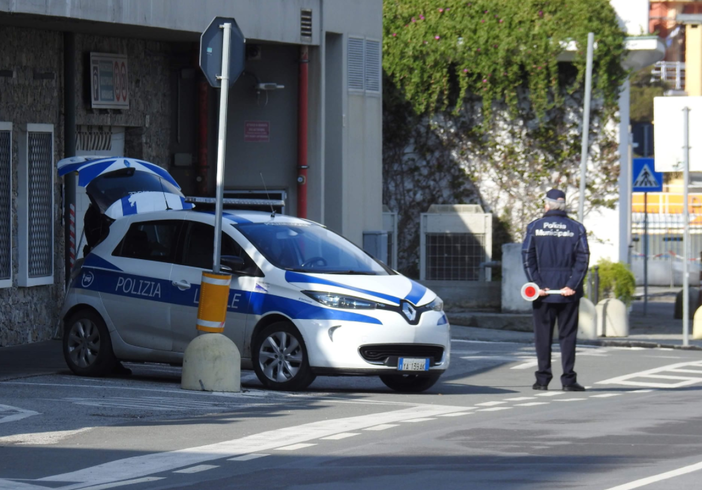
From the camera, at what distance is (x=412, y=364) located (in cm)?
1264

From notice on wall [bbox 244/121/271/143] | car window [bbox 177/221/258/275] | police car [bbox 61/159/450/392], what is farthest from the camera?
notice on wall [bbox 244/121/271/143]

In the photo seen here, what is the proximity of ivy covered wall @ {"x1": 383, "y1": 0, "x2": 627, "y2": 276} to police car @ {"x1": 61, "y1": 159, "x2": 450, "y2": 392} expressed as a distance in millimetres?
13928

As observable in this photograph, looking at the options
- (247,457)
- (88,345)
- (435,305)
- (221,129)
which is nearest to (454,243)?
(88,345)

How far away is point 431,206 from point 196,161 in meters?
6.84

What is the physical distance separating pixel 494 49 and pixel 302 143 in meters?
7.32

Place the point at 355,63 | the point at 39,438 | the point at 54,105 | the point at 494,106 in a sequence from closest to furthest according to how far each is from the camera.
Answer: the point at 39,438 < the point at 54,105 < the point at 355,63 < the point at 494,106

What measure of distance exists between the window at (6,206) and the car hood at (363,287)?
5.57 meters

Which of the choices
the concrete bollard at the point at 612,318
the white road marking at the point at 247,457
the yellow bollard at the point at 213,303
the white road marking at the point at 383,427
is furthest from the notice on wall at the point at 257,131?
the white road marking at the point at 247,457

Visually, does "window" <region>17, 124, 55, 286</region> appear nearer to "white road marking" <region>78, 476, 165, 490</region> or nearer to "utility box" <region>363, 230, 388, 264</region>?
"utility box" <region>363, 230, 388, 264</region>

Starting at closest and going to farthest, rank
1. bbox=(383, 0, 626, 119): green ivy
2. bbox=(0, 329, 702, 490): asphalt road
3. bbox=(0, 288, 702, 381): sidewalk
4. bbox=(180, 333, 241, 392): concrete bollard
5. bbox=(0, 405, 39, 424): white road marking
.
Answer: bbox=(0, 329, 702, 490): asphalt road < bbox=(0, 405, 39, 424): white road marking < bbox=(180, 333, 241, 392): concrete bollard < bbox=(0, 288, 702, 381): sidewalk < bbox=(383, 0, 626, 119): green ivy

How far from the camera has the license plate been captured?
12562mm

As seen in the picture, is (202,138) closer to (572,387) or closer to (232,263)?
(232,263)

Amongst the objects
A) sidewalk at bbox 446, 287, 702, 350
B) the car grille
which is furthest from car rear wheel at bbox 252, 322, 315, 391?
sidewalk at bbox 446, 287, 702, 350

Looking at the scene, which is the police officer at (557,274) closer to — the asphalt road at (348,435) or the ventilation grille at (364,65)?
the asphalt road at (348,435)
